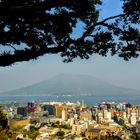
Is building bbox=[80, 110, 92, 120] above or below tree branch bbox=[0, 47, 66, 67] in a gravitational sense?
below

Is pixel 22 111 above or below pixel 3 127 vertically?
below

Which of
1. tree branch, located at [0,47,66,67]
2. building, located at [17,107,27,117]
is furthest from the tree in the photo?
building, located at [17,107,27,117]

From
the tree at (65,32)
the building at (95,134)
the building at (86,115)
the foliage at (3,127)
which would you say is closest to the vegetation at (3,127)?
the foliage at (3,127)

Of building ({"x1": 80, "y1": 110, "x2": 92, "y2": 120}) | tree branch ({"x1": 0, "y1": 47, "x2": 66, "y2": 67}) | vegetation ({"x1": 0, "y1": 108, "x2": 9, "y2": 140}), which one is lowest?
building ({"x1": 80, "y1": 110, "x2": 92, "y2": 120})

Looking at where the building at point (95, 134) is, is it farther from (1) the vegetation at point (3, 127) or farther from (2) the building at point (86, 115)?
(2) the building at point (86, 115)

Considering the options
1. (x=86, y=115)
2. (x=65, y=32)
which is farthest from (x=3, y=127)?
(x=86, y=115)

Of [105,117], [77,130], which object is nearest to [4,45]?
[77,130]

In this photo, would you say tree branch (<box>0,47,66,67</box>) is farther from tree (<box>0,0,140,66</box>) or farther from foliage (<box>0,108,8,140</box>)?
foliage (<box>0,108,8,140</box>)

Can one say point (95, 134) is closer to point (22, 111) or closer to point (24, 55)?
point (24, 55)

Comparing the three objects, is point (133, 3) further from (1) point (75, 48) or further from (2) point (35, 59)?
(2) point (35, 59)

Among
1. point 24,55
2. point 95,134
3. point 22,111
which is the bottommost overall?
point 95,134

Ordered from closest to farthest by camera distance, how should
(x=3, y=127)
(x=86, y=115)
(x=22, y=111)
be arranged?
(x=3, y=127), (x=86, y=115), (x=22, y=111)
